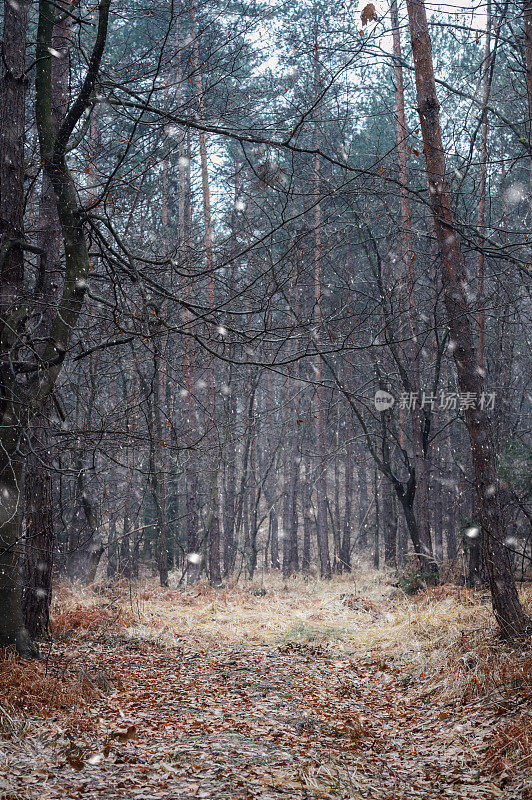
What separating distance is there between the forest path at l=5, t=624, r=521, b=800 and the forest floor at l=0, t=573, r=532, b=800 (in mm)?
18

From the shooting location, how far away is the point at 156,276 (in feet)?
25.4

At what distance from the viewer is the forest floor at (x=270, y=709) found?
4172mm

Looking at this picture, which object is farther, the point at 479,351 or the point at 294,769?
the point at 479,351

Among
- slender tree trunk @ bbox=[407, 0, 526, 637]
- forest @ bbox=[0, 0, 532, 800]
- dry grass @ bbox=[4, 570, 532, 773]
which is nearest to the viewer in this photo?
forest @ bbox=[0, 0, 532, 800]

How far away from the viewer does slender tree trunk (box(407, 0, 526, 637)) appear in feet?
22.2

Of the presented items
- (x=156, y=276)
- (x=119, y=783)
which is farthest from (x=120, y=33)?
(x=119, y=783)

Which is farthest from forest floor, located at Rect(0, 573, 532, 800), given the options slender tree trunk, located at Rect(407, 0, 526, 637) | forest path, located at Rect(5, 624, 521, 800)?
slender tree trunk, located at Rect(407, 0, 526, 637)

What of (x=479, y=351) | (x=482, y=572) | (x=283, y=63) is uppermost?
(x=283, y=63)

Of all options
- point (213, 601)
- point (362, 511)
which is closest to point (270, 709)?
point (213, 601)

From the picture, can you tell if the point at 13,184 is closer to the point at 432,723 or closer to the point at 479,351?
the point at 432,723

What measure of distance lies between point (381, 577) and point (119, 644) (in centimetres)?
1074

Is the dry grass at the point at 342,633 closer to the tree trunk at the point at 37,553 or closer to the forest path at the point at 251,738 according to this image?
the forest path at the point at 251,738

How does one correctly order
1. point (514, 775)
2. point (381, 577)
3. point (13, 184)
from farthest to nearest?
point (381, 577), point (13, 184), point (514, 775)

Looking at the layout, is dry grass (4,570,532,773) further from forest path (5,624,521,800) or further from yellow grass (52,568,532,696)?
forest path (5,624,521,800)
